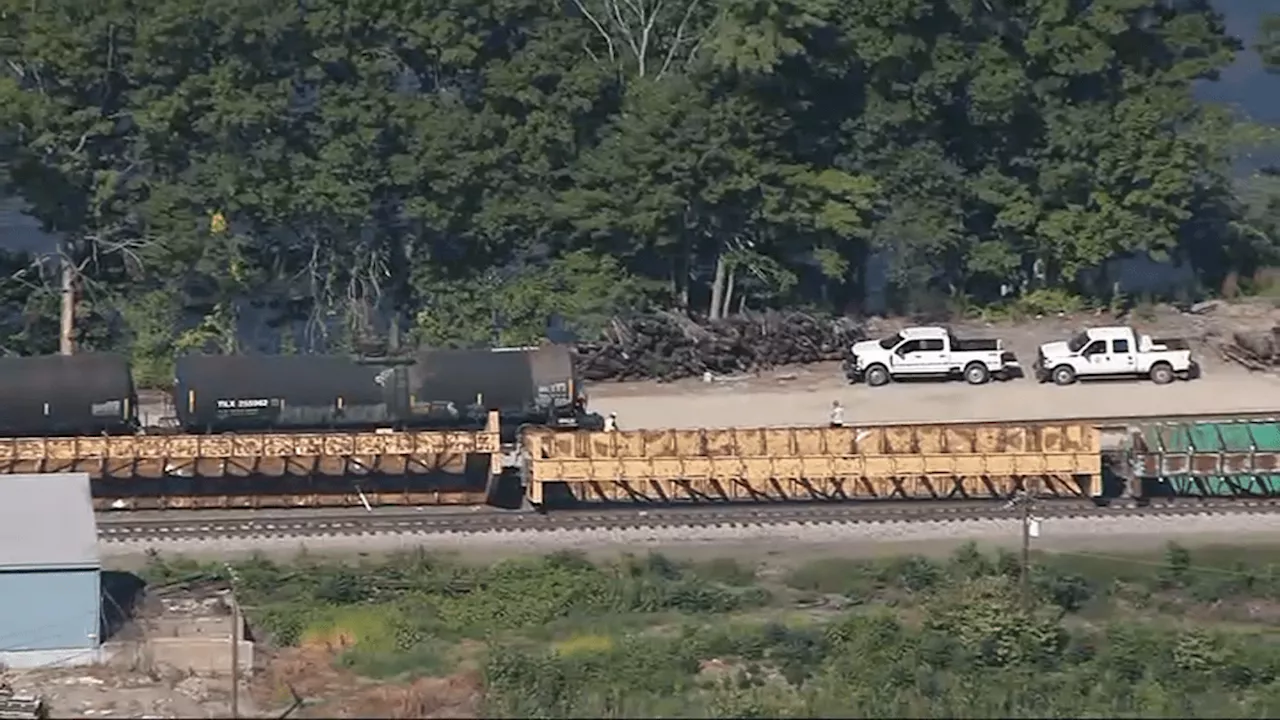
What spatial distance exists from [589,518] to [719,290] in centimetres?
1491

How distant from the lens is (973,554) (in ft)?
160

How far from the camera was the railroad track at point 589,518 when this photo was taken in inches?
2005

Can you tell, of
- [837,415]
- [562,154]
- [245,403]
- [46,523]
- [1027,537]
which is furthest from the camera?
[562,154]

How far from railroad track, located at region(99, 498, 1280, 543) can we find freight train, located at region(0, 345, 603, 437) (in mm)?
2013

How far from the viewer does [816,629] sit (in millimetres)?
44281

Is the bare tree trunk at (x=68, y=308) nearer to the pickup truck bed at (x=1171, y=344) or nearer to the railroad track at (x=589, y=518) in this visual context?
the railroad track at (x=589, y=518)

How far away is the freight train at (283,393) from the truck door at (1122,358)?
1426 centimetres

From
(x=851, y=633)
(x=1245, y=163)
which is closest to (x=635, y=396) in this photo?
(x=851, y=633)

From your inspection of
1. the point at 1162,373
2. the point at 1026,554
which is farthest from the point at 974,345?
the point at 1026,554

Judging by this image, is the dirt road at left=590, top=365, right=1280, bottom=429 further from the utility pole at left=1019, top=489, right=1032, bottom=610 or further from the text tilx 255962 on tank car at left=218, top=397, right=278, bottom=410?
the text tilx 255962 on tank car at left=218, top=397, right=278, bottom=410

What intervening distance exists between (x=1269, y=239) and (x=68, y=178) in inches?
1223

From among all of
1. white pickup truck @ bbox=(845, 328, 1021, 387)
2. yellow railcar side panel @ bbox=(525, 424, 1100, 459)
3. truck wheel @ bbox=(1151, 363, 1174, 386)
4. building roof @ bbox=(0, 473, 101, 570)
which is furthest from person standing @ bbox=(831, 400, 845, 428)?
building roof @ bbox=(0, 473, 101, 570)

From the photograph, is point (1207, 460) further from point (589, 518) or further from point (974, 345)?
point (589, 518)

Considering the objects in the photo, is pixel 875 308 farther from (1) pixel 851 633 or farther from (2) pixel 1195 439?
(1) pixel 851 633
